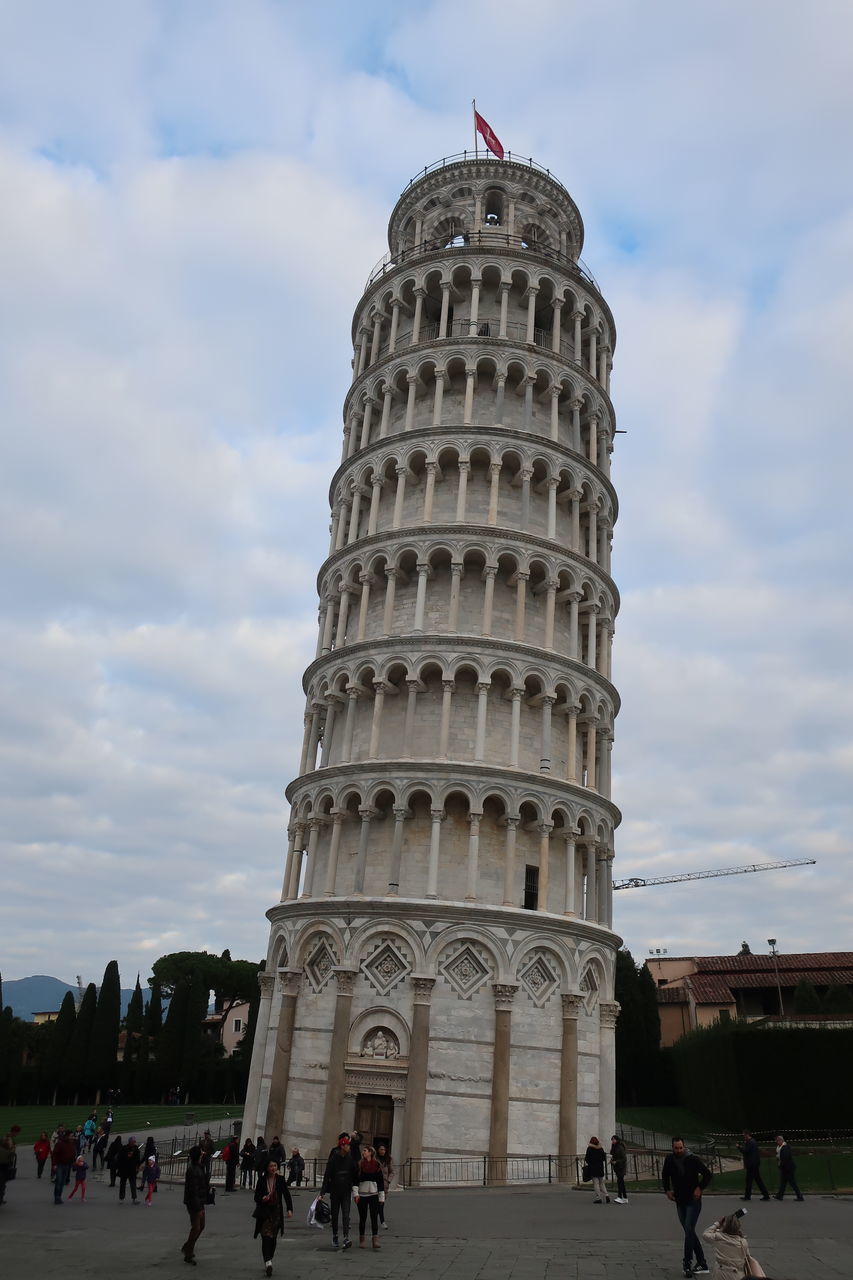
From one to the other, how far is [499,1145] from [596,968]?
23.8 ft

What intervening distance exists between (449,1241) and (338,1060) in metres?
13.7

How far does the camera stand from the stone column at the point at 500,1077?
2964 centimetres

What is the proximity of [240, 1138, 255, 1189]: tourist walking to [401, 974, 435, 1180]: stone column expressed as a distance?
177 inches

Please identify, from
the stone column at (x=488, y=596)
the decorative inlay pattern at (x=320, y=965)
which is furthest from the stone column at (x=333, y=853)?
the stone column at (x=488, y=596)

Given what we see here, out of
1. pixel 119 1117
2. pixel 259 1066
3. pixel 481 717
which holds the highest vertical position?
pixel 481 717

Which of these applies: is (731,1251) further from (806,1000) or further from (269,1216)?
(806,1000)

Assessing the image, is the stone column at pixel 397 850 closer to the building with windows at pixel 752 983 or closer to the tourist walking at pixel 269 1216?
the tourist walking at pixel 269 1216

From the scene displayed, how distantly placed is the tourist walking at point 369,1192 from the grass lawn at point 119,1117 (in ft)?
114

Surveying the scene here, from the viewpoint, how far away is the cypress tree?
234 feet

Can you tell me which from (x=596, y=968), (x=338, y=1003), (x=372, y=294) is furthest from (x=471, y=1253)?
(x=372, y=294)

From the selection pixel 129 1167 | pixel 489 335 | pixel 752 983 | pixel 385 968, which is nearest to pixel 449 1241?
pixel 129 1167

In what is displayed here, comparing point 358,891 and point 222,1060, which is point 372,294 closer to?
point 358,891

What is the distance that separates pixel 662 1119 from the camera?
55.9 m

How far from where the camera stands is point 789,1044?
41.6m
